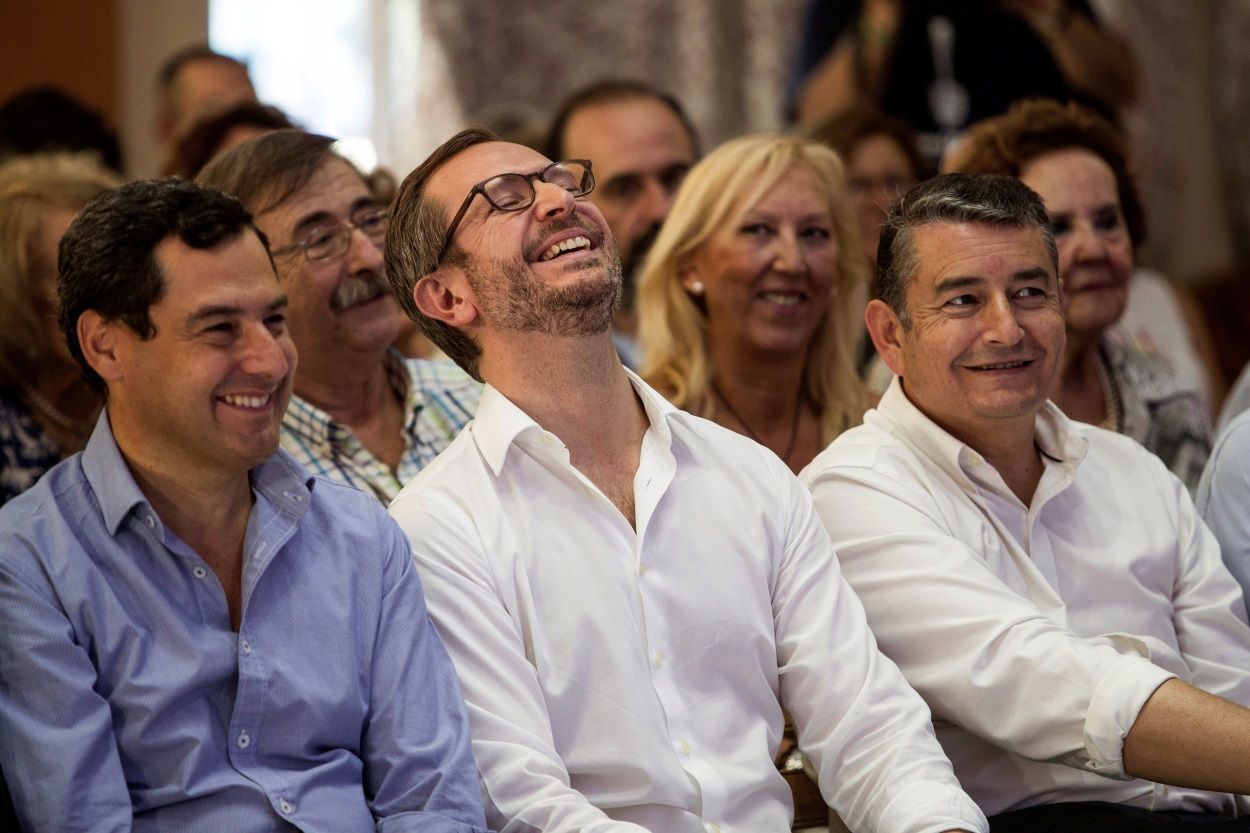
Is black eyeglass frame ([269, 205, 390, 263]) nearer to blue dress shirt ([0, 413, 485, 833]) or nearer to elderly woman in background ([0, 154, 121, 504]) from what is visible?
elderly woman in background ([0, 154, 121, 504])

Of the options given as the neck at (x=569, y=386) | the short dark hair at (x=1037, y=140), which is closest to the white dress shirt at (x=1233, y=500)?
the short dark hair at (x=1037, y=140)

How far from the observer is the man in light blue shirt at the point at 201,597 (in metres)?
1.82

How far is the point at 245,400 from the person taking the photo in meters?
1.98

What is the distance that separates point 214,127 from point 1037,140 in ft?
6.29

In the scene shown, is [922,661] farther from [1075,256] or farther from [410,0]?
[410,0]

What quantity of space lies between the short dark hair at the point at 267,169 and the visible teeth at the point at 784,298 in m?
0.93

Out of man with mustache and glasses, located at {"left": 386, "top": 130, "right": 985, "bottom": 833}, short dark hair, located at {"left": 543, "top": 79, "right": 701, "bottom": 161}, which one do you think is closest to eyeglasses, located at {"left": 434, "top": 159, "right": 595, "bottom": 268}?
man with mustache and glasses, located at {"left": 386, "top": 130, "right": 985, "bottom": 833}

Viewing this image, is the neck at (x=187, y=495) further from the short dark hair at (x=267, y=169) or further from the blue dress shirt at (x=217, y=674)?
the short dark hair at (x=267, y=169)

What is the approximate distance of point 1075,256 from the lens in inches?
130

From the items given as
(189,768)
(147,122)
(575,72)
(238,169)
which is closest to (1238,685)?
(189,768)

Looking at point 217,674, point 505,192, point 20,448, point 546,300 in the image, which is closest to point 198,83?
point 20,448

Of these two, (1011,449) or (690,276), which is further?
(690,276)

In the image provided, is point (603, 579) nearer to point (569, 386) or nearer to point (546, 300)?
point (569, 386)

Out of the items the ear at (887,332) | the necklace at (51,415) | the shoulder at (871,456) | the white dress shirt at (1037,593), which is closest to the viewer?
the white dress shirt at (1037,593)
